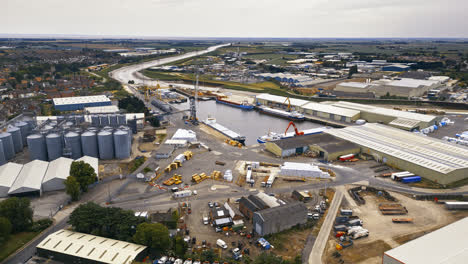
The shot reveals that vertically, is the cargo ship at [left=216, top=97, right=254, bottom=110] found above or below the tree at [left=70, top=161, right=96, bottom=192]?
below

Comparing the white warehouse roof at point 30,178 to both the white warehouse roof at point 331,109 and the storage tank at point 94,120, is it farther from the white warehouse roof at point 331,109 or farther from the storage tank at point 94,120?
the white warehouse roof at point 331,109

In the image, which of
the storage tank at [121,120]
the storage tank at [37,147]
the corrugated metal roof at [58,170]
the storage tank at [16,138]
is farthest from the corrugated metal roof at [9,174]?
the storage tank at [121,120]

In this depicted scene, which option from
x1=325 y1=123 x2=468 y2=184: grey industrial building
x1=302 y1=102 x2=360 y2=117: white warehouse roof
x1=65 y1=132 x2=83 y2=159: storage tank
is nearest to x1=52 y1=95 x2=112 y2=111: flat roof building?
x1=65 y1=132 x2=83 y2=159: storage tank

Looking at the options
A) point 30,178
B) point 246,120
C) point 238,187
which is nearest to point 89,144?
point 30,178

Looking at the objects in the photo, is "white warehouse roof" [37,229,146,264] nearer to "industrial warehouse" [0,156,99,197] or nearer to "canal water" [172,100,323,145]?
"industrial warehouse" [0,156,99,197]

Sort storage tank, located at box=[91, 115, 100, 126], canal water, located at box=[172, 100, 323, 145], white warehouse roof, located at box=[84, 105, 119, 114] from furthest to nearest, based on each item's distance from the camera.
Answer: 1. canal water, located at box=[172, 100, 323, 145]
2. white warehouse roof, located at box=[84, 105, 119, 114]
3. storage tank, located at box=[91, 115, 100, 126]

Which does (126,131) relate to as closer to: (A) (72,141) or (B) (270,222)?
(A) (72,141)
